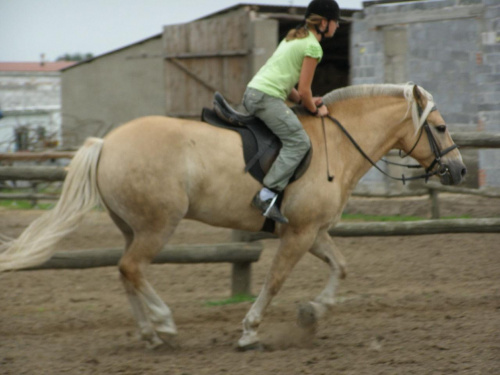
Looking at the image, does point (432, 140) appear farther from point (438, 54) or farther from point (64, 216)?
point (438, 54)

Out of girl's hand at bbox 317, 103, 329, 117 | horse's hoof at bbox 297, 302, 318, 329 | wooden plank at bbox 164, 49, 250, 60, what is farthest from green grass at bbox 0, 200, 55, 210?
girl's hand at bbox 317, 103, 329, 117

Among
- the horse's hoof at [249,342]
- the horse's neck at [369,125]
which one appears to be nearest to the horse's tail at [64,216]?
the horse's hoof at [249,342]

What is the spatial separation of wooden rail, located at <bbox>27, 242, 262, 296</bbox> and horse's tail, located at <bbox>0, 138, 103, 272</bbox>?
0.79 m

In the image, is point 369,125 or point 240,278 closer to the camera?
point 369,125

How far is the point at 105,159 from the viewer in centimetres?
484

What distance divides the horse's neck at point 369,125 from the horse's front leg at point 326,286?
1.70 feet

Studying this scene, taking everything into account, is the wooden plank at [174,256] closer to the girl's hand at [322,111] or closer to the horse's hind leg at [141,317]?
the horse's hind leg at [141,317]

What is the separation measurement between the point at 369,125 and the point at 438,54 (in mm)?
7918

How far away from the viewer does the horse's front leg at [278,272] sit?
16.4ft

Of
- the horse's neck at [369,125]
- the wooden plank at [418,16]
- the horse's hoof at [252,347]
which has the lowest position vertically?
the horse's hoof at [252,347]

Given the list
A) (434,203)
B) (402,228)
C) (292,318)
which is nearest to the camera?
(292,318)

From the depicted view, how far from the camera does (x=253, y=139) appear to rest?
→ 5.06 meters

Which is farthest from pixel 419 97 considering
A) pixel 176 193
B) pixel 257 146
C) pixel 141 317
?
pixel 141 317

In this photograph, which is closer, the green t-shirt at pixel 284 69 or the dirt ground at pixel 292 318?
the dirt ground at pixel 292 318
